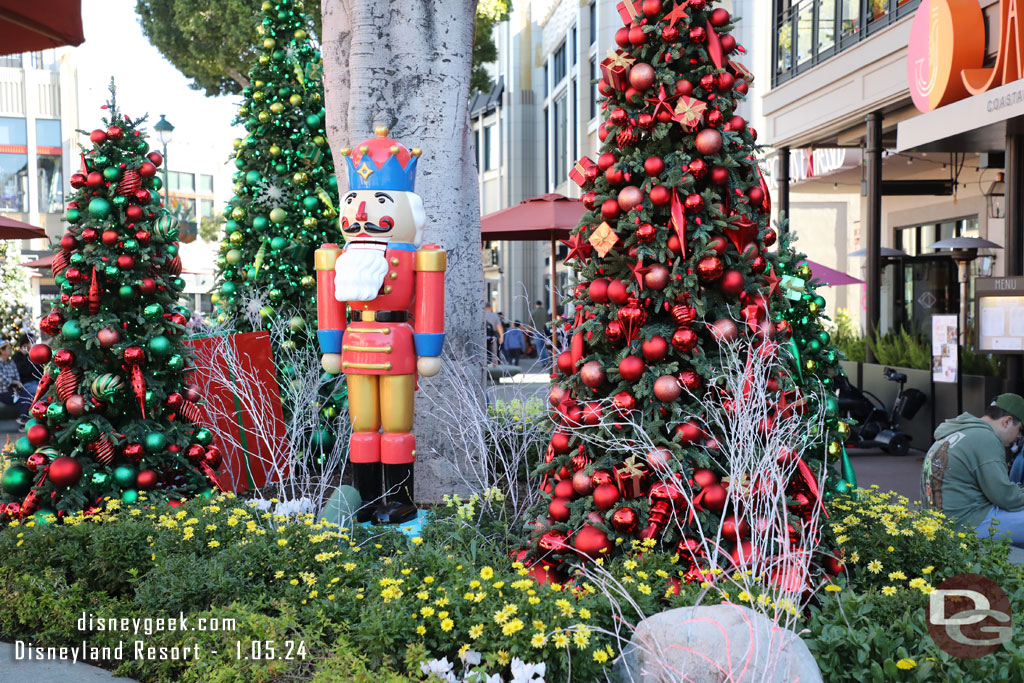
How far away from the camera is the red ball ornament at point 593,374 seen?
4.36 m

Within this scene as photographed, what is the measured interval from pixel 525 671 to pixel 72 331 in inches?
165

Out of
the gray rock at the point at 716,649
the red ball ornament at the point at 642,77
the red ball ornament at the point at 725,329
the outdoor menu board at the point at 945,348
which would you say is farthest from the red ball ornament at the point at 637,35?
the outdoor menu board at the point at 945,348

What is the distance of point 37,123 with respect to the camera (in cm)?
3925

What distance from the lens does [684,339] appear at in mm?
4219

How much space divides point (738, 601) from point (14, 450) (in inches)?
190

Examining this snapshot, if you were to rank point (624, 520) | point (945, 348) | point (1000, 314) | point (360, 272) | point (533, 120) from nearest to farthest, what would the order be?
1. point (624, 520)
2. point (360, 272)
3. point (1000, 314)
4. point (945, 348)
5. point (533, 120)

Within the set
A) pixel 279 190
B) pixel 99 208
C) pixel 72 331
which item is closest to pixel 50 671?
pixel 72 331

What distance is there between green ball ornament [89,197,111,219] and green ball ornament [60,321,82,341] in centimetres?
72

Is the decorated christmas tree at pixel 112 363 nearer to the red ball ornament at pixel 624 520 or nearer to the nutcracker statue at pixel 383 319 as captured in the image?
the nutcracker statue at pixel 383 319

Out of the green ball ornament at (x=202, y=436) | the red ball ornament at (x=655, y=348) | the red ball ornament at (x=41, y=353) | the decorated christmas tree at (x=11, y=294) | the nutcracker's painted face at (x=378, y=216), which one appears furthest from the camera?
the decorated christmas tree at (x=11, y=294)

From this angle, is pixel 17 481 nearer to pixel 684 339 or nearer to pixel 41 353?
pixel 41 353

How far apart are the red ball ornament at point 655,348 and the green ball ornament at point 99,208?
12.3ft

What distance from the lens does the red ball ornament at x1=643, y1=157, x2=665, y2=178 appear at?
4.30 metres

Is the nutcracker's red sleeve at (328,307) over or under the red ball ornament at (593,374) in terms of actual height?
over
